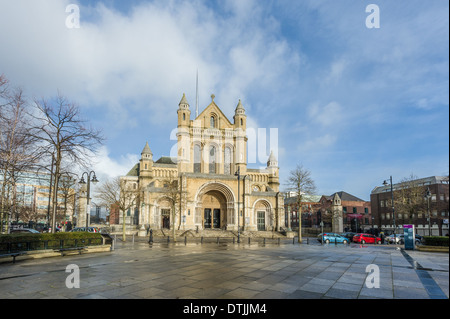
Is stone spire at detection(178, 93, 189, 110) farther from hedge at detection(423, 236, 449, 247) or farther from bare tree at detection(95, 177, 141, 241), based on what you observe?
hedge at detection(423, 236, 449, 247)

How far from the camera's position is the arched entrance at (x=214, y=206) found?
46553 mm

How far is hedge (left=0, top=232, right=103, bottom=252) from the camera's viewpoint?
1412 cm

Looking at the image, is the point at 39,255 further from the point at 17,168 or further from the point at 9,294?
the point at 9,294

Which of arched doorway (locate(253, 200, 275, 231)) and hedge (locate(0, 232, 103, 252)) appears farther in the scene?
arched doorway (locate(253, 200, 275, 231))

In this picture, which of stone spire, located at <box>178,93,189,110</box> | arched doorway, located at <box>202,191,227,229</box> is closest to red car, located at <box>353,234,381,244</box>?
arched doorway, located at <box>202,191,227,229</box>

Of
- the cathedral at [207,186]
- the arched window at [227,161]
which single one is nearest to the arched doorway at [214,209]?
the cathedral at [207,186]

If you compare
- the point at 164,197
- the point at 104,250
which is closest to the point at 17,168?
the point at 104,250

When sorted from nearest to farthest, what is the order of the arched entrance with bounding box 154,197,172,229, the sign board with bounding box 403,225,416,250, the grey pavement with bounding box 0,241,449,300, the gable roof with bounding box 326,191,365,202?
the grey pavement with bounding box 0,241,449,300, the sign board with bounding box 403,225,416,250, the arched entrance with bounding box 154,197,172,229, the gable roof with bounding box 326,191,365,202

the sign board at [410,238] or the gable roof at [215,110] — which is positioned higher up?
the gable roof at [215,110]

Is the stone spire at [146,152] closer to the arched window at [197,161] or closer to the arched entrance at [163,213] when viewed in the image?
the arched window at [197,161]

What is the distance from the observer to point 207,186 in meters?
47.5

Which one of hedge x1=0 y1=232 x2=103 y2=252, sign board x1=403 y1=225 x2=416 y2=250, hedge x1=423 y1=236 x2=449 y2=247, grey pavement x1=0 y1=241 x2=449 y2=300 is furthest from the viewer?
sign board x1=403 y1=225 x2=416 y2=250

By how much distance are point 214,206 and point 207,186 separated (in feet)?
16.0
